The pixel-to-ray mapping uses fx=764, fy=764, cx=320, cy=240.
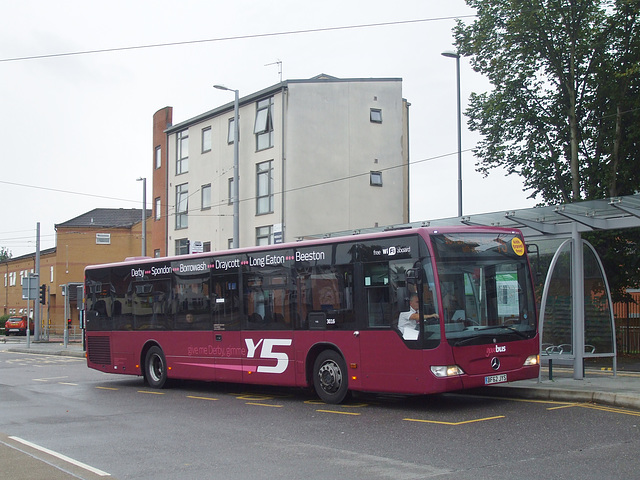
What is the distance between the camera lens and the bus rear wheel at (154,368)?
17.4 meters

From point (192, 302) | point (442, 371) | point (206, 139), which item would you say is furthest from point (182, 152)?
point (442, 371)

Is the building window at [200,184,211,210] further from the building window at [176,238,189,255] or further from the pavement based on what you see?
the pavement

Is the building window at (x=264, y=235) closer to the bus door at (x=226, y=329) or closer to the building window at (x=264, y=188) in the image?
the building window at (x=264, y=188)

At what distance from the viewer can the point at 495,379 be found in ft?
39.6

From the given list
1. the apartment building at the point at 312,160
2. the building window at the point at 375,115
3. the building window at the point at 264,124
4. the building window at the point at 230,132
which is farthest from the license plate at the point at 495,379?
Result: the building window at the point at 230,132

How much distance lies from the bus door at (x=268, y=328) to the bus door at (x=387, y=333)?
193cm

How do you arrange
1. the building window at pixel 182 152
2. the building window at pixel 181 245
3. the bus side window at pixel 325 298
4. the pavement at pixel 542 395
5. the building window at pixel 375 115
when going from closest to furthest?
1. the pavement at pixel 542 395
2. the bus side window at pixel 325 298
3. the building window at pixel 375 115
4. the building window at pixel 181 245
5. the building window at pixel 182 152

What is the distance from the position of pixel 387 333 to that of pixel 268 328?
3.12 meters

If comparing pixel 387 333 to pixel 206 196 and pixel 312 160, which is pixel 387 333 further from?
pixel 206 196

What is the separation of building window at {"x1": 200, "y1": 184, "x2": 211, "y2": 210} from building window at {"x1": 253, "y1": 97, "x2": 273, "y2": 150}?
16.2 ft

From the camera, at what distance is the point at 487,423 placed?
34.6 feet

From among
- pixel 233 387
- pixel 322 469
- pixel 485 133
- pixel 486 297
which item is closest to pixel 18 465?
pixel 322 469

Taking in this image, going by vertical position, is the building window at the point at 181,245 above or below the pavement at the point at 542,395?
above


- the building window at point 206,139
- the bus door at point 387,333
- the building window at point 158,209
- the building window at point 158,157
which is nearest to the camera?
the bus door at point 387,333
